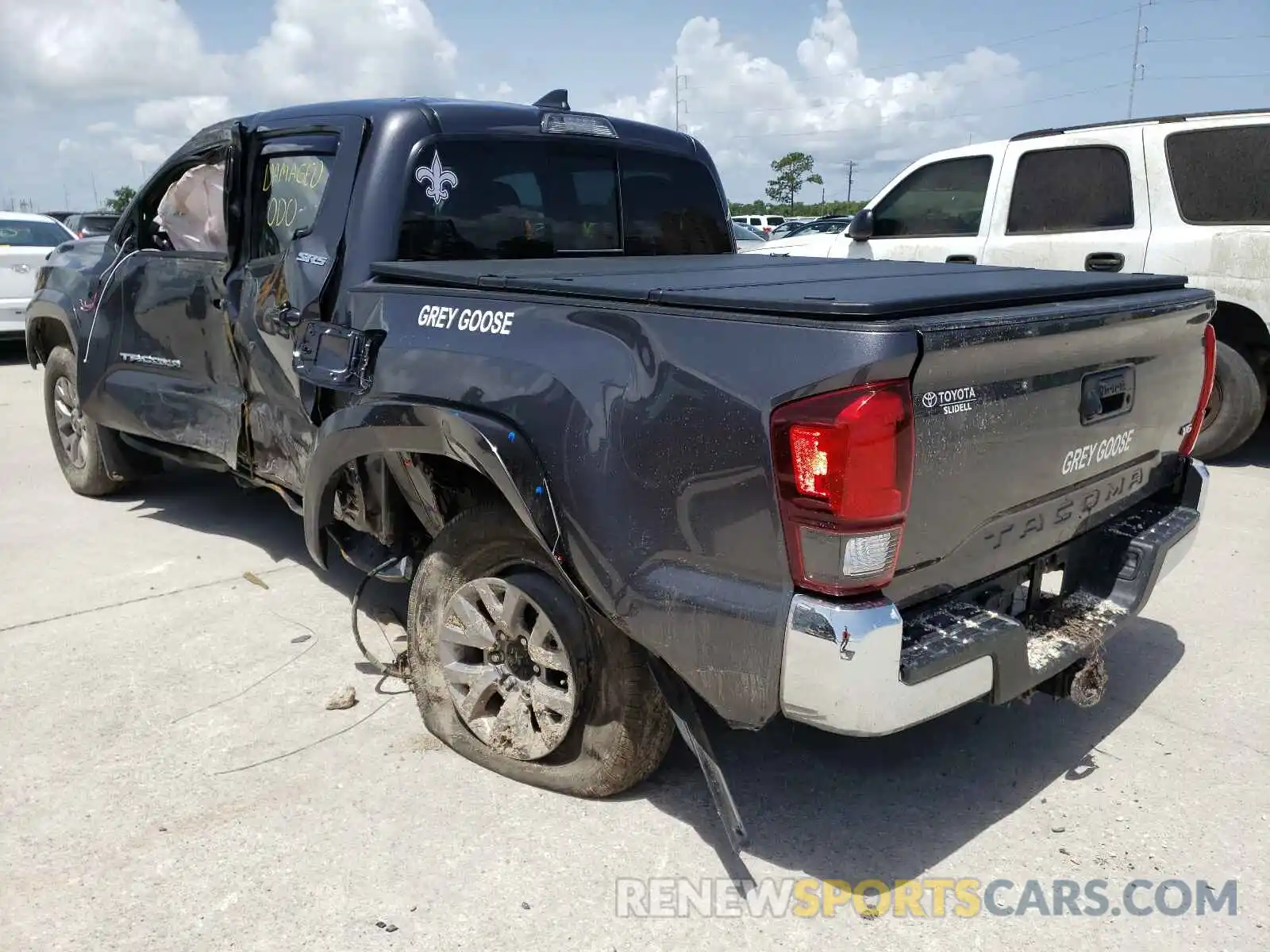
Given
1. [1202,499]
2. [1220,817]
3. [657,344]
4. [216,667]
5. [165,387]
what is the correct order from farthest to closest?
1. [165,387]
2. [216,667]
3. [1202,499]
4. [1220,817]
5. [657,344]

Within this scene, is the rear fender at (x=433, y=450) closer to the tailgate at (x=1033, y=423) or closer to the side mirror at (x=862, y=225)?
the tailgate at (x=1033, y=423)

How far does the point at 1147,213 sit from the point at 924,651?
5.46 meters

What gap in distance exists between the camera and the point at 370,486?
3.45 m

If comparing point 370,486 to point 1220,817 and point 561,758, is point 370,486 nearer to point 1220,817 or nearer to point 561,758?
point 561,758

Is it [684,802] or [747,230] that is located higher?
[747,230]

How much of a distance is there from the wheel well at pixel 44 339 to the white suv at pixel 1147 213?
5.22 m

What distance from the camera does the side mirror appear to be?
24.5 feet

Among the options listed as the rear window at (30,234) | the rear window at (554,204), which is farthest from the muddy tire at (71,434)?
the rear window at (30,234)

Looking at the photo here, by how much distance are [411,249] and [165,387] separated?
1831mm

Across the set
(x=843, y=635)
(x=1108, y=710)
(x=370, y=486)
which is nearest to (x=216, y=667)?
(x=370, y=486)

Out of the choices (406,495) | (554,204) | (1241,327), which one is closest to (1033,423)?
(406,495)

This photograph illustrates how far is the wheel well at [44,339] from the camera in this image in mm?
5805

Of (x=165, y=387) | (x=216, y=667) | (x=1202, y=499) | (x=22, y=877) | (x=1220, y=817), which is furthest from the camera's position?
(x=165, y=387)

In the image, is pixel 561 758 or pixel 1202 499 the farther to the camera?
pixel 1202 499
